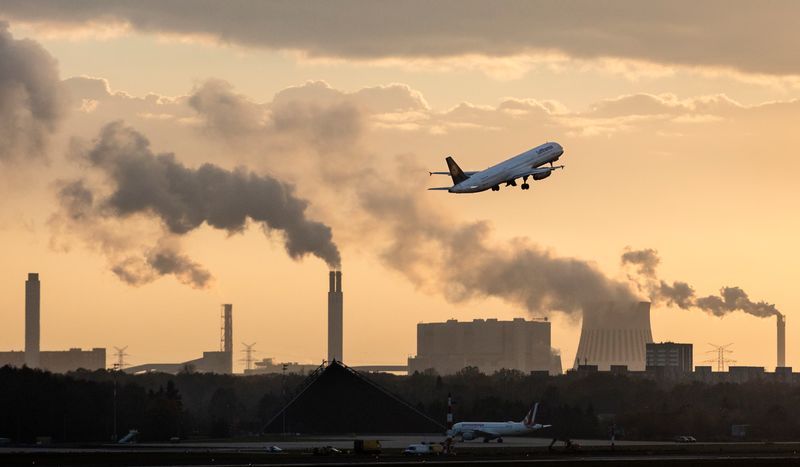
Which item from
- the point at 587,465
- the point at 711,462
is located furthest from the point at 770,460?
the point at 587,465

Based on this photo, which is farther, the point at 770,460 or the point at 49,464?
the point at 770,460

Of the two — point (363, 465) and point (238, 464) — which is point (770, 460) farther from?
point (238, 464)

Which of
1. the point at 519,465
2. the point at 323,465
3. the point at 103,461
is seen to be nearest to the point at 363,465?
the point at 323,465

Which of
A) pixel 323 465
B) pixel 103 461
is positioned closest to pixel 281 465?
pixel 323 465

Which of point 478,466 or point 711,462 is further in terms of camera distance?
point 711,462

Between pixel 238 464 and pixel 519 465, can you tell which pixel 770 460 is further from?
pixel 238 464

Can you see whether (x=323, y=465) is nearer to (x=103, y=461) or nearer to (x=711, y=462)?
(x=103, y=461)
